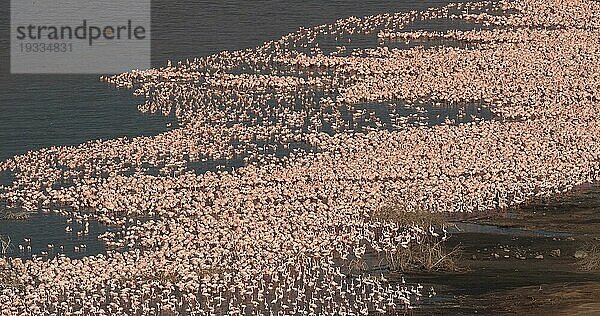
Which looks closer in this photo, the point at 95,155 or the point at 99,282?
the point at 99,282

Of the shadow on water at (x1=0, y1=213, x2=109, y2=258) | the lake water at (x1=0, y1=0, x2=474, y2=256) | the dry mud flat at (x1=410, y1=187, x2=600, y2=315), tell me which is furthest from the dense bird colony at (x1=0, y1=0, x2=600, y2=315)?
the lake water at (x1=0, y1=0, x2=474, y2=256)

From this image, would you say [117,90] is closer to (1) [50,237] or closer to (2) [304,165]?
(2) [304,165]

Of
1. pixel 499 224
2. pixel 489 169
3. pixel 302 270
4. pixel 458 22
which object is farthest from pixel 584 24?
pixel 302 270

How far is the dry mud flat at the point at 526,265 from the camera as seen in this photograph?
21.9 meters

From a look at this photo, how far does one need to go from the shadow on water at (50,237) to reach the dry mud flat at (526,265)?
7.16 meters

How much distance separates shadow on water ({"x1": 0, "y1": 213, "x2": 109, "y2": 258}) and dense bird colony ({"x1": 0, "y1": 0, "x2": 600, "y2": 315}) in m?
0.39

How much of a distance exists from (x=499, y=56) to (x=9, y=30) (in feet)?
67.1

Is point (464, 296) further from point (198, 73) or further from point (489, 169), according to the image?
point (198, 73)

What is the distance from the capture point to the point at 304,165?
3234 cm

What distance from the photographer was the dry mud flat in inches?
863

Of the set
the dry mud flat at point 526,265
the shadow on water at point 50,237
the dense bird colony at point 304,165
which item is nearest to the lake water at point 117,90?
the shadow on water at point 50,237

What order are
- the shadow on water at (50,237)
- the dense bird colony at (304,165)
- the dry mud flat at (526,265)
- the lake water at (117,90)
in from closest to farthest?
the dry mud flat at (526,265) < the dense bird colony at (304,165) < the shadow on water at (50,237) < the lake water at (117,90)

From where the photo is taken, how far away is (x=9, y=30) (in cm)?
5281

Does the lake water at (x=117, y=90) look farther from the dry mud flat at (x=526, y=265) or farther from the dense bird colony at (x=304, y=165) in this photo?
the dry mud flat at (x=526, y=265)
